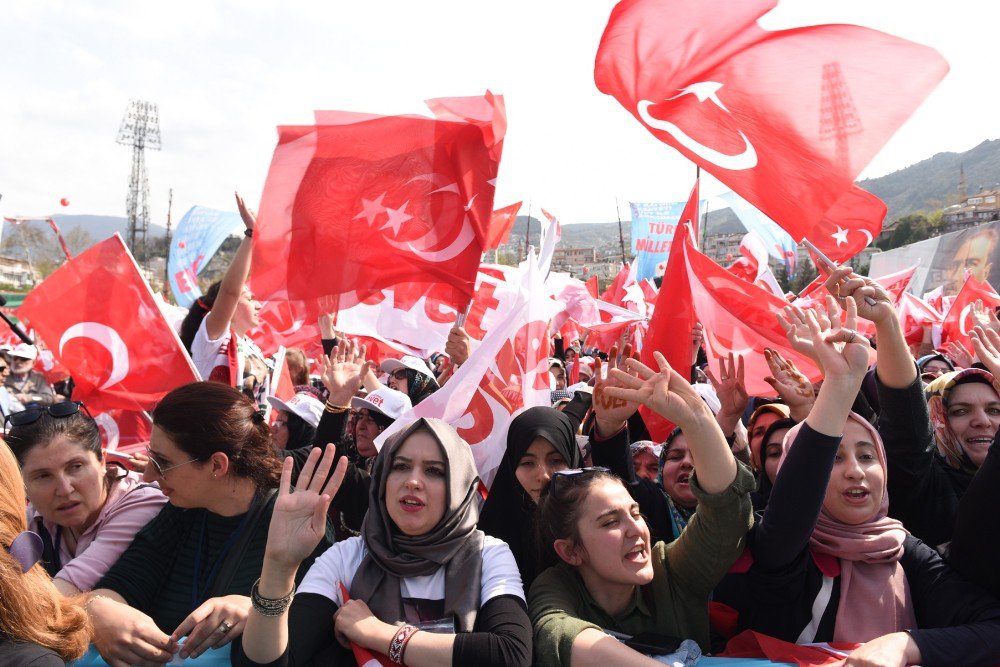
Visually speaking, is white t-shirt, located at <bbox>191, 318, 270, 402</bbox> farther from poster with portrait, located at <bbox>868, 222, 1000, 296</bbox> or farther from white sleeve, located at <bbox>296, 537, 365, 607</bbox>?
poster with portrait, located at <bbox>868, 222, 1000, 296</bbox>

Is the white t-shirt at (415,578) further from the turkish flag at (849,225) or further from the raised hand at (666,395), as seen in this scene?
the turkish flag at (849,225)

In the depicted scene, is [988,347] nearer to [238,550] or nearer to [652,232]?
[238,550]

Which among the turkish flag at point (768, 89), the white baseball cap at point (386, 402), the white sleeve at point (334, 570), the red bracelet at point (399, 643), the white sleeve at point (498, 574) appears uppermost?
the turkish flag at point (768, 89)

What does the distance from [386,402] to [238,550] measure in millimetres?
1809

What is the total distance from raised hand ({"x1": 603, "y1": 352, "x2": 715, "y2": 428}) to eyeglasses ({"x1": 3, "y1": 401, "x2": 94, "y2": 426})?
6.77 ft

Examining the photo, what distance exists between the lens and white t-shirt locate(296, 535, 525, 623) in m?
2.42

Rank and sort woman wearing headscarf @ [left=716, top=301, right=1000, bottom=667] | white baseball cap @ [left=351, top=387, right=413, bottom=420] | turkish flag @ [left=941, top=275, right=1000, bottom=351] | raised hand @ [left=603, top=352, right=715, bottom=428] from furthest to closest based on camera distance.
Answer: turkish flag @ [left=941, top=275, right=1000, bottom=351] < white baseball cap @ [left=351, top=387, right=413, bottom=420] < raised hand @ [left=603, top=352, right=715, bottom=428] < woman wearing headscarf @ [left=716, top=301, right=1000, bottom=667]

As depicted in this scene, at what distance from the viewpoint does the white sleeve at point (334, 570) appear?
2.42 meters

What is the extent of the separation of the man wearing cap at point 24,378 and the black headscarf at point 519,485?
655 cm

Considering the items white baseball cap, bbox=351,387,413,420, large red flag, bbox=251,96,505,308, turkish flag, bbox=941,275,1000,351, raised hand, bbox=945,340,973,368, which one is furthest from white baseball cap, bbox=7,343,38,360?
turkish flag, bbox=941,275,1000,351

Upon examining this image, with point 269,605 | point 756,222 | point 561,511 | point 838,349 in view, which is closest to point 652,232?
point 756,222

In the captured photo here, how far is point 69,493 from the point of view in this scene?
2838 millimetres

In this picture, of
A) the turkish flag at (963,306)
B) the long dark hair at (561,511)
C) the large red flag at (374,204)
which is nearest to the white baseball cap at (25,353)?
the large red flag at (374,204)

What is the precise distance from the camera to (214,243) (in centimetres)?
1342
